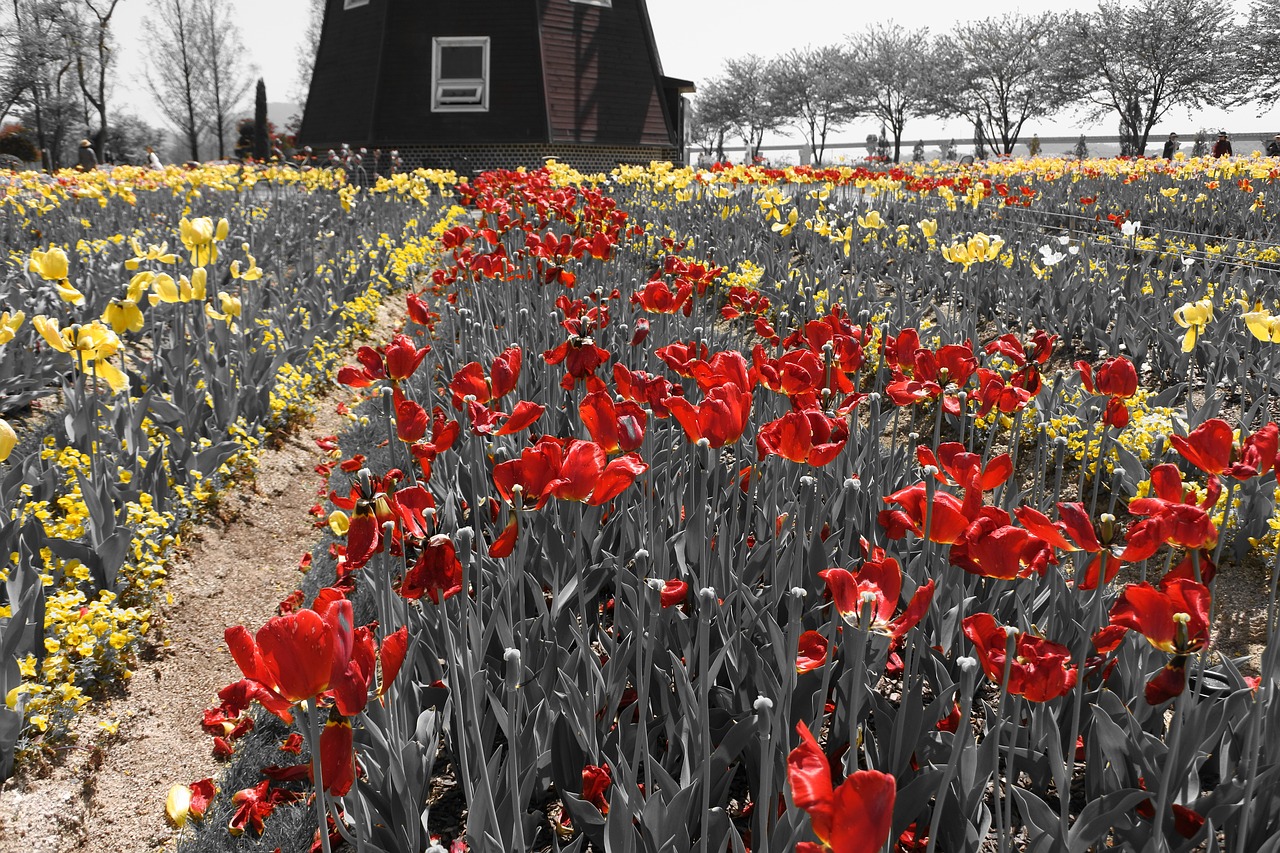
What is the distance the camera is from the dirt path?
8.13ft

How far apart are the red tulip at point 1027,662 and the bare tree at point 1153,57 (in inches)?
1650

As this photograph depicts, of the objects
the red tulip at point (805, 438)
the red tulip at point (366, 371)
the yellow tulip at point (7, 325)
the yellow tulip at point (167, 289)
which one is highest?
the yellow tulip at point (167, 289)

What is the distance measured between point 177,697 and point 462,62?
22.5 metres

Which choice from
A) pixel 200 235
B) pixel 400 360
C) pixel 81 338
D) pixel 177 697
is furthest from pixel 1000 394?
pixel 200 235

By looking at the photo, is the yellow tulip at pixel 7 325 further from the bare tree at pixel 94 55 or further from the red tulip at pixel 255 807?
the bare tree at pixel 94 55

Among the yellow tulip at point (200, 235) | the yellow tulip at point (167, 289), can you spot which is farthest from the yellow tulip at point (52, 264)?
the yellow tulip at point (200, 235)

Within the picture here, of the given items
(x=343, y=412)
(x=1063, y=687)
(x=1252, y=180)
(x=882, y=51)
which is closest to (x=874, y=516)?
(x=1063, y=687)

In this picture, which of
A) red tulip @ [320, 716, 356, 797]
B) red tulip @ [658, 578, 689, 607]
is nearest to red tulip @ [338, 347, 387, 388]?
red tulip @ [658, 578, 689, 607]

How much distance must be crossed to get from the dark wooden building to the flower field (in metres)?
17.8

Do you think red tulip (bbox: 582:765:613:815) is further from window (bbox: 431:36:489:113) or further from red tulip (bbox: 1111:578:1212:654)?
window (bbox: 431:36:489:113)

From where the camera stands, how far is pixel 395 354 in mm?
2451

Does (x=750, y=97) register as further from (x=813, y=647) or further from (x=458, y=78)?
(x=813, y=647)

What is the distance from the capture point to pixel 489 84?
72.1 feet

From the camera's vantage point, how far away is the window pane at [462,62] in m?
22.7
